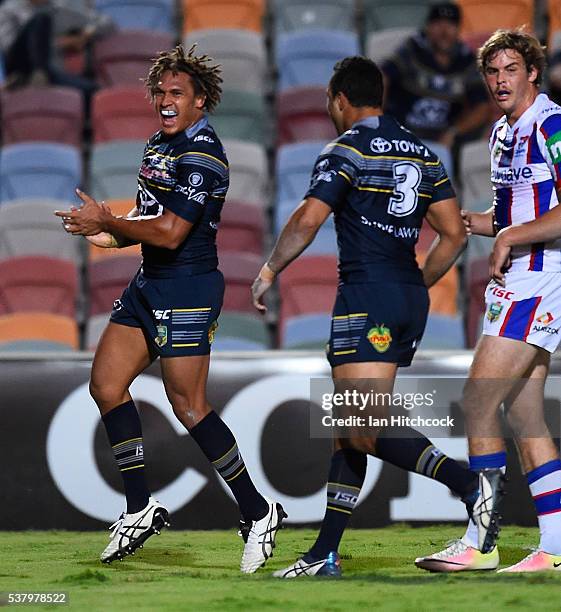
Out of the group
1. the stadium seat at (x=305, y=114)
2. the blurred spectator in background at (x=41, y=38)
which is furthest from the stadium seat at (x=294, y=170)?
the blurred spectator in background at (x=41, y=38)

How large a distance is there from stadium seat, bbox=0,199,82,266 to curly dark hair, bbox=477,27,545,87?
164 inches

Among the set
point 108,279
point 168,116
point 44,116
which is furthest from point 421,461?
point 44,116

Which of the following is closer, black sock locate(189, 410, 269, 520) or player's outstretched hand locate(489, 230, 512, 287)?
player's outstretched hand locate(489, 230, 512, 287)

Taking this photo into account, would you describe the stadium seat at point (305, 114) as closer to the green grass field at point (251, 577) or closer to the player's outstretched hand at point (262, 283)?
the green grass field at point (251, 577)

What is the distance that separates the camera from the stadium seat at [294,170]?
853cm

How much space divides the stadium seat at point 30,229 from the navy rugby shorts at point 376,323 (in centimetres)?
400

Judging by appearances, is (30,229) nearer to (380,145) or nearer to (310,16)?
(310,16)

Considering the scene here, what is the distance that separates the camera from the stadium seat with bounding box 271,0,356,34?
10328mm

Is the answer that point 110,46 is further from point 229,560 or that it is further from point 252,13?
point 229,560

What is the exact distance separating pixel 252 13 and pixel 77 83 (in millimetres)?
1799

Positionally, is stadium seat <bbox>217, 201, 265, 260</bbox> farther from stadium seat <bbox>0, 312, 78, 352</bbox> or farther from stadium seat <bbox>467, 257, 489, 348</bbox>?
stadium seat <bbox>467, 257, 489, 348</bbox>

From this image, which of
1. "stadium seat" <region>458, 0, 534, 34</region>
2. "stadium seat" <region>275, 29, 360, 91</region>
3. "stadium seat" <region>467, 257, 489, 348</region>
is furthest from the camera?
"stadium seat" <region>458, 0, 534, 34</region>

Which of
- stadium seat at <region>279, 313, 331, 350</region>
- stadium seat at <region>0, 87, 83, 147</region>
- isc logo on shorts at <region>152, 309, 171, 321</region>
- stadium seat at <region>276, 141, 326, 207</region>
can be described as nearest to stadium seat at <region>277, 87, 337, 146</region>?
stadium seat at <region>276, 141, 326, 207</region>

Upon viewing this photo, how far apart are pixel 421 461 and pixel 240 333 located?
2969 millimetres
